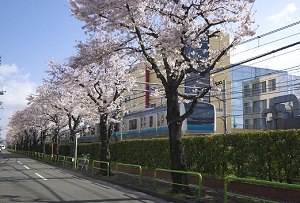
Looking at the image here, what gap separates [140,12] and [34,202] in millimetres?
6862

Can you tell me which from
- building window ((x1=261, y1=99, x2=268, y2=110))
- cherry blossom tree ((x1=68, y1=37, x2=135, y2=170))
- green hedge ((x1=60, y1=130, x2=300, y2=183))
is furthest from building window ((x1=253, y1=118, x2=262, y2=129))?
green hedge ((x1=60, y1=130, x2=300, y2=183))

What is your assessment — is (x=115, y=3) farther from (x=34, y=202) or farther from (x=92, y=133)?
(x=92, y=133)

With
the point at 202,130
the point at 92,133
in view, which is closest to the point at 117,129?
the point at 92,133

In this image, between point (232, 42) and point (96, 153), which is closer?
point (232, 42)

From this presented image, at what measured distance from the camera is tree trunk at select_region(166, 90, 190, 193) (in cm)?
1128

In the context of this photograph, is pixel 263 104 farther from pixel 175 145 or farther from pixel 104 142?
pixel 175 145

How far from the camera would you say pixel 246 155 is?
1194 centimetres

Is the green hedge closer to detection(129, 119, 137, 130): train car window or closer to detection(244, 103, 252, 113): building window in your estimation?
detection(129, 119, 137, 130): train car window

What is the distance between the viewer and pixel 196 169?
1499cm

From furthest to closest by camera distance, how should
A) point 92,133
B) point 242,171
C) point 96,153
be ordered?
point 92,133, point 96,153, point 242,171

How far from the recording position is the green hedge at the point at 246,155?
10227 mm

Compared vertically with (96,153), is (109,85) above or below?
above

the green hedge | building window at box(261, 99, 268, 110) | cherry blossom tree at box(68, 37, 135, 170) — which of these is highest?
building window at box(261, 99, 268, 110)

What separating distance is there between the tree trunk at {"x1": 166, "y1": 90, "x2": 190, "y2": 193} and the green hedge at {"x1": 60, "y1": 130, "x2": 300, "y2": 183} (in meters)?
2.35
